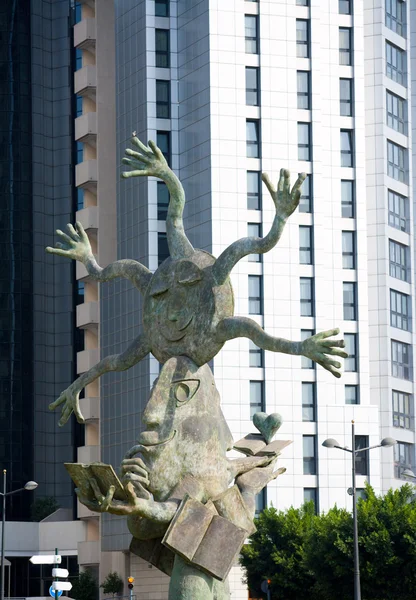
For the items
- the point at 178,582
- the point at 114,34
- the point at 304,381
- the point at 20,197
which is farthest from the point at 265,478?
the point at 20,197

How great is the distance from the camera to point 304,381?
8475 cm

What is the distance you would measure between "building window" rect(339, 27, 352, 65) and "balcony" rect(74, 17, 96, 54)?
15.2 metres

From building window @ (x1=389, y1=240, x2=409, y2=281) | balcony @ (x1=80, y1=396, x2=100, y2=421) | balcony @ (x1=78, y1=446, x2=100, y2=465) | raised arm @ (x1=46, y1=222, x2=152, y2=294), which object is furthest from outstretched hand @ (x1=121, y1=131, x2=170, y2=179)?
building window @ (x1=389, y1=240, x2=409, y2=281)

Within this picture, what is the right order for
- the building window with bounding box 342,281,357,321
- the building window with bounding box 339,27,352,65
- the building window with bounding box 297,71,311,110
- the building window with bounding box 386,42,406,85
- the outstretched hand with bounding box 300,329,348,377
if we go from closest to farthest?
the outstretched hand with bounding box 300,329,348,377, the building window with bounding box 342,281,357,321, the building window with bounding box 297,71,311,110, the building window with bounding box 339,27,352,65, the building window with bounding box 386,42,406,85

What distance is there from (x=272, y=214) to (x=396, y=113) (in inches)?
480

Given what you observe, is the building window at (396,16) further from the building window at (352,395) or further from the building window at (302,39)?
the building window at (352,395)

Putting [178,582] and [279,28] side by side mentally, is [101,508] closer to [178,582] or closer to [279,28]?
[178,582]

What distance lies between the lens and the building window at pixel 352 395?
86062 millimetres

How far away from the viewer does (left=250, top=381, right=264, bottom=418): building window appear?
83625 millimetres

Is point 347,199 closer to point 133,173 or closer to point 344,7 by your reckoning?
point 344,7

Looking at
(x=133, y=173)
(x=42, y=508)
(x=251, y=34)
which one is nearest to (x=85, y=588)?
(x=42, y=508)

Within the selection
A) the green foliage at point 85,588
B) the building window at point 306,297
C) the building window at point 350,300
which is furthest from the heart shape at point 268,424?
the green foliage at point 85,588

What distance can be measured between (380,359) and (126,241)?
15.7 metres

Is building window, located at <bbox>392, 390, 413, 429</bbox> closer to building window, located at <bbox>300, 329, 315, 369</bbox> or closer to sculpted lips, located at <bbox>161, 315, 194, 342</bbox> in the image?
building window, located at <bbox>300, 329, 315, 369</bbox>
